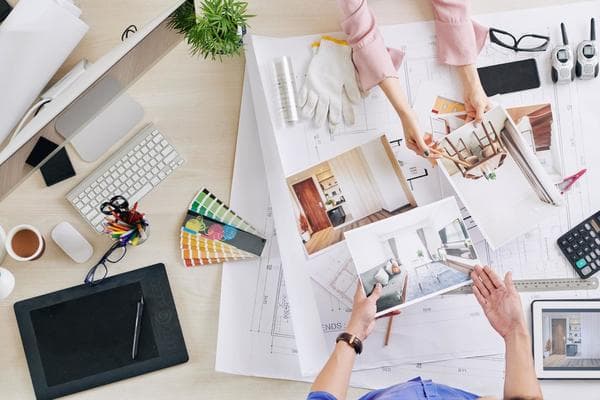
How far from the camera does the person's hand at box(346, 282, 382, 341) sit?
3.89 feet

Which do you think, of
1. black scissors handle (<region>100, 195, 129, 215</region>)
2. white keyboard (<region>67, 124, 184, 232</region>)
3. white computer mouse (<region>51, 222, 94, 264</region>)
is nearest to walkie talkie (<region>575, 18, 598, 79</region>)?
white keyboard (<region>67, 124, 184, 232</region>)

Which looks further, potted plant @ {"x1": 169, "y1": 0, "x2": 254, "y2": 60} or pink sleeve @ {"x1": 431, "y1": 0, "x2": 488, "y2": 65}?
pink sleeve @ {"x1": 431, "y1": 0, "x2": 488, "y2": 65}

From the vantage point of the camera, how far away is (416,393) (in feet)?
3.74

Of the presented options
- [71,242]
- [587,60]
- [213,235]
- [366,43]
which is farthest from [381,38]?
[71,242]

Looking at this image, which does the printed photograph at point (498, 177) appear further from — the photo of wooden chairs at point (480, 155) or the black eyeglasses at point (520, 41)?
the black eyeglasses at point (520, 41)

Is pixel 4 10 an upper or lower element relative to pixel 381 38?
upper

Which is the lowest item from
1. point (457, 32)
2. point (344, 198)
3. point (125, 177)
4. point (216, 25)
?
point (344, 198)

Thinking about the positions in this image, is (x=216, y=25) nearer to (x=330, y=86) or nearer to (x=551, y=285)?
(x=330, y=86)

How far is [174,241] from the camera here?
129cm

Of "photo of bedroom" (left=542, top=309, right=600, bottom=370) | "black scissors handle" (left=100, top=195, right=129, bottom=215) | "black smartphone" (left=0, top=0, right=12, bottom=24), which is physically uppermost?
"black smartphone" (left=0, top=0, right=12, bottom=24)

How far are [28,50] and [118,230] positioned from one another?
38cm

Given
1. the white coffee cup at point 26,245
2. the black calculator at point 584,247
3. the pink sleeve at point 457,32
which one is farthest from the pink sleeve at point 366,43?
the white coffee cup at point 26,245

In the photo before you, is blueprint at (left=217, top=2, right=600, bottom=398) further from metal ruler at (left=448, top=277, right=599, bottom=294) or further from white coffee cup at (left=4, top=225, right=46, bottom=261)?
white coffee cup at (left=4, top=225, right=46, bottom=261)

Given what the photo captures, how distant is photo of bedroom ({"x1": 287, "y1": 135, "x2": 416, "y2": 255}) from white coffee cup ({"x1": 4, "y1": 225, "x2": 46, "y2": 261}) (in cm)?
51
